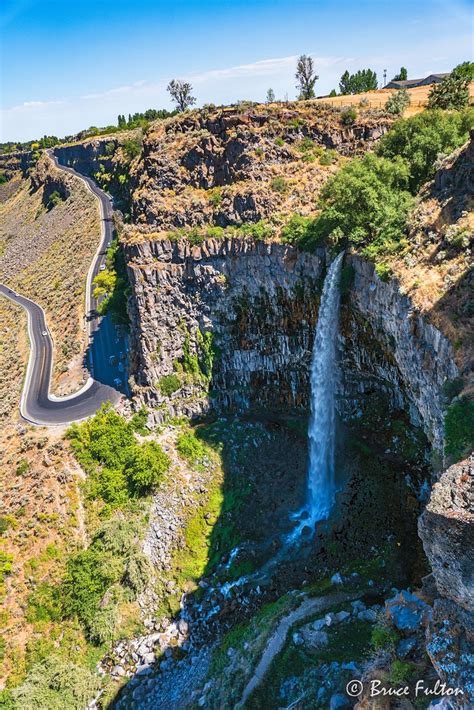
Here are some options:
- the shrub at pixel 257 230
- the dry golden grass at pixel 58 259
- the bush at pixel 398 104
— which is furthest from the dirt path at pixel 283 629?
the bush at pixel 398 104

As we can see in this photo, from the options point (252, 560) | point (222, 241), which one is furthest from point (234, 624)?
point (222, 241)

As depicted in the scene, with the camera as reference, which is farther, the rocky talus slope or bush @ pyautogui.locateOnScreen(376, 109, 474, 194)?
bush @ pyautogui.locateOnScreen(376, 109, 474, 194)

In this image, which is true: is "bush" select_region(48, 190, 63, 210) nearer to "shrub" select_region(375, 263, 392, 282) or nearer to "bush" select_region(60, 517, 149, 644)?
"bush" select_region(60, 517, 149, 644)

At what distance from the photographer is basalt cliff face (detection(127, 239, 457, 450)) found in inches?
1800

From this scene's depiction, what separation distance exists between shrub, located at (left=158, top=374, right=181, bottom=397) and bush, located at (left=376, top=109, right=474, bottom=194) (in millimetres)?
31868

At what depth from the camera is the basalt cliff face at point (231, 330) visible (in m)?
45.7

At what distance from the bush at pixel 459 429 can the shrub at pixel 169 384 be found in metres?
34.4

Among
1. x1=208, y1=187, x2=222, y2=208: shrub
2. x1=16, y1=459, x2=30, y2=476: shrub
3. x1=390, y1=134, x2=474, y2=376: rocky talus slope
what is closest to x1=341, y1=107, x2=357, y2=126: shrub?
x1=208, y1=187, x2=222, y2=208: shrub

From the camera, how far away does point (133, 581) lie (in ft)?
126

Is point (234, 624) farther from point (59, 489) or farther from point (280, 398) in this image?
point (280, 398)

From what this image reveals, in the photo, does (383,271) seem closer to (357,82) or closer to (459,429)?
(459,429)

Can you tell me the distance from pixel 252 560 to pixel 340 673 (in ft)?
48.8

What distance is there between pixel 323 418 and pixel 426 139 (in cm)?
2785

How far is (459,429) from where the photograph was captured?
2208cm
